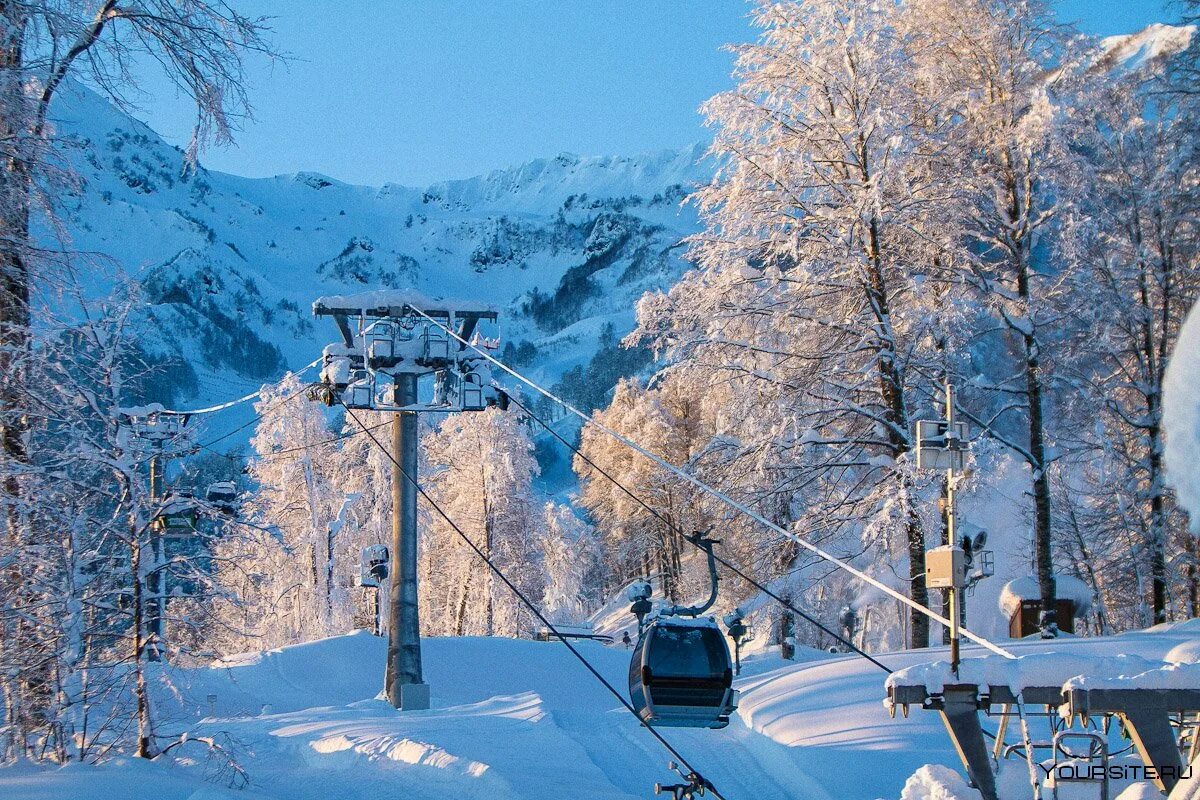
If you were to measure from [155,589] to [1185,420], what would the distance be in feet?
35.9

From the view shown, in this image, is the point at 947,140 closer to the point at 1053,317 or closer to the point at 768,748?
the point at 1053,317

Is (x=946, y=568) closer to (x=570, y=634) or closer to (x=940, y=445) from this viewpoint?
(x=940, y=445)

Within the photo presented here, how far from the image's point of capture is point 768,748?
12.8 meters

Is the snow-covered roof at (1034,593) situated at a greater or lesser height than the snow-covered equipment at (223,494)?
lesser

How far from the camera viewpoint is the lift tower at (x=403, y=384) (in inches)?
733

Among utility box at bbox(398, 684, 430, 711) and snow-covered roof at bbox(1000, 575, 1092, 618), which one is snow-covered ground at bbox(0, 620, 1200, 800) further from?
snow-covered roof at bbox(1000, 575, 1092, 618)

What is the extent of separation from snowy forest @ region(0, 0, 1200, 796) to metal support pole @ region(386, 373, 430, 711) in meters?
0.72

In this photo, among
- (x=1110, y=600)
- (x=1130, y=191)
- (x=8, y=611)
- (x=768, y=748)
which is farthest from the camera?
(x=1110, y=600)

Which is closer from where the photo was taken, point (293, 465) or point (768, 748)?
point (768, 748)

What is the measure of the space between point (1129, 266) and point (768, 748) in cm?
1292

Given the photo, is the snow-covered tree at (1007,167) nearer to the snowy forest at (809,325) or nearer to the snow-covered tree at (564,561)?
the snowy forest at (809,325)

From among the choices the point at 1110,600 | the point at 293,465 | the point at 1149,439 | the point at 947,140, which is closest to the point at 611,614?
the point at 293,465

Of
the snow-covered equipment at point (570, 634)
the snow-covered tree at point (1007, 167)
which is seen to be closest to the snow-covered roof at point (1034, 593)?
the snow-covered tree at point (1007, 167)

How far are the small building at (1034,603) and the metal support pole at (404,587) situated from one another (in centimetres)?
1251
